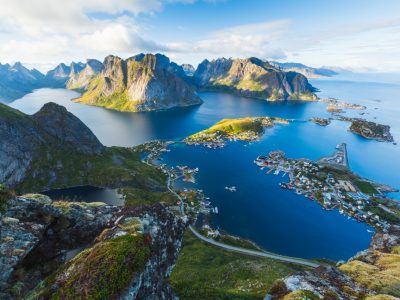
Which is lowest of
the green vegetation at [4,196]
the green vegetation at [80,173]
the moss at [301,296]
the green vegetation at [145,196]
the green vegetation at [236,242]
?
the green vegetation at [236,242]

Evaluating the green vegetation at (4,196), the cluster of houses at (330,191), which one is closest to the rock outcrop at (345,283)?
the green vegetation at (4,196)

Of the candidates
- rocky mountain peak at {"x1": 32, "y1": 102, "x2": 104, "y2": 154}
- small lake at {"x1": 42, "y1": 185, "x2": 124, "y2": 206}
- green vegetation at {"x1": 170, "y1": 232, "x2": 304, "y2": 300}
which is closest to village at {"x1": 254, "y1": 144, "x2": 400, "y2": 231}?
green vegetation at {"x1": 170, "y1": 232, "x2": 304, "y2": 300}

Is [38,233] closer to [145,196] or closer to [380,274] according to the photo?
[380,274]

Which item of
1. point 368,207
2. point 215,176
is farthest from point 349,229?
point 215,176

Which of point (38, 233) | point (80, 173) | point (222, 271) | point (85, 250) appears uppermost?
point (38, 233)

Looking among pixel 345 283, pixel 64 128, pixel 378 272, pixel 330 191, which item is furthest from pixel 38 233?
pixel 64 128

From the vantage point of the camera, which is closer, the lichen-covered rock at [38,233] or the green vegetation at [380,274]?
the lichen-covered rock at [38,233]

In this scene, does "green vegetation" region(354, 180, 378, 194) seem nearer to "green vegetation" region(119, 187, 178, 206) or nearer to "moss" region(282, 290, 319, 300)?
"green vegetation" region(119, 187, 178, 206)

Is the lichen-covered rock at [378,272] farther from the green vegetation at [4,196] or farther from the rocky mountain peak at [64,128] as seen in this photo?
the rocky mountain peak at [64,128]
